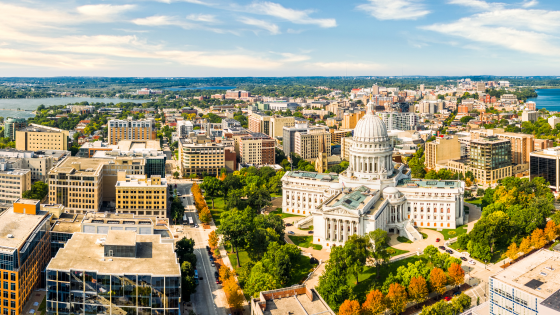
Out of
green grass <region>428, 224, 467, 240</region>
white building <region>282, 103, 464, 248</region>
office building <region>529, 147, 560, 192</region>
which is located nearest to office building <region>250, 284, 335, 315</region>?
white building <region>282, 103, 464, 248</region>

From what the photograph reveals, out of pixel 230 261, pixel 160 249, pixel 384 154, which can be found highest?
pixel 384 154

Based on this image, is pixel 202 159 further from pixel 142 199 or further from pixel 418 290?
pixel 418 290

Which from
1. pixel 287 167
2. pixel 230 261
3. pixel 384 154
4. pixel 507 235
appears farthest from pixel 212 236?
pixel 287 167

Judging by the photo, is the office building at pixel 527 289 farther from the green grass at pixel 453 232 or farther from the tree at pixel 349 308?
the green grass at pixel 453 232

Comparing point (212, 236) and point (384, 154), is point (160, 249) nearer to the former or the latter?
point (212, 236)

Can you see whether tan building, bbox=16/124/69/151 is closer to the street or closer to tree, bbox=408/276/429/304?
the street

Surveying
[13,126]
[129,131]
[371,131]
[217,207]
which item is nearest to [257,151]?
[217,207]
